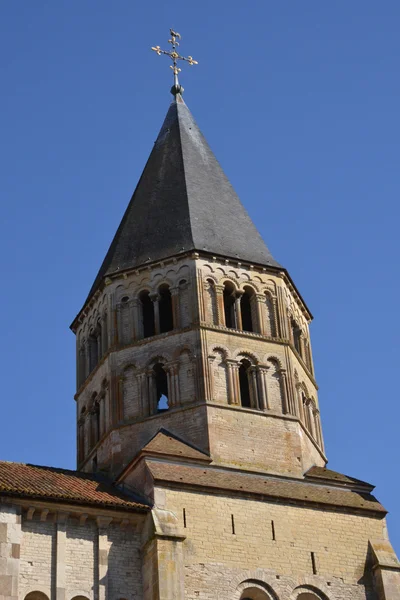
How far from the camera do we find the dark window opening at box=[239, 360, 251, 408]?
110 ft

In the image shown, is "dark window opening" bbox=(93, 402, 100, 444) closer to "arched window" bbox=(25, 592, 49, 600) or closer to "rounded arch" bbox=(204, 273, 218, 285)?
"rounded arch" bbox=(204, 273, 218, 285)

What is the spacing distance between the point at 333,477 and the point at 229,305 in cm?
609

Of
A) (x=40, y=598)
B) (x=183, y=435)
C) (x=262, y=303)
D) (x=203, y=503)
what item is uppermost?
(x=262, y=303)

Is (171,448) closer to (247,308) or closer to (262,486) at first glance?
(262,486)

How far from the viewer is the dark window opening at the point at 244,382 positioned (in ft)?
110

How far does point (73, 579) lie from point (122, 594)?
1248 mm

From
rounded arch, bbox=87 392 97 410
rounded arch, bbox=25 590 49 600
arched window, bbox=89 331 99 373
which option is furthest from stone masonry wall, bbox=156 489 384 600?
arched window, bbox=89 331 99 373

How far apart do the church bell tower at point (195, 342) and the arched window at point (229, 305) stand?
0.10 feet

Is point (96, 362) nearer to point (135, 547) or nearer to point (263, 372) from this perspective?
point (263, 372)

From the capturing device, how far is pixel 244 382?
110ft

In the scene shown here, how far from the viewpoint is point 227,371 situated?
33.0 m

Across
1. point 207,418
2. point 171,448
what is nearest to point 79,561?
point 171,448

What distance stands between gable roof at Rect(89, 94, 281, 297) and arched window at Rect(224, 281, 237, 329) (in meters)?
1.15

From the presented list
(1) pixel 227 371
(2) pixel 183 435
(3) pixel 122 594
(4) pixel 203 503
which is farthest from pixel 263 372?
(3) pixel 122 594
